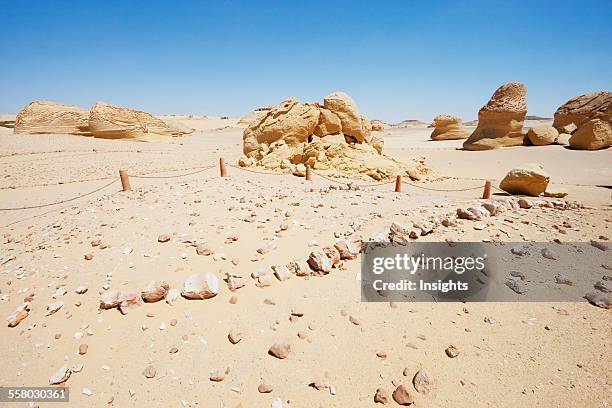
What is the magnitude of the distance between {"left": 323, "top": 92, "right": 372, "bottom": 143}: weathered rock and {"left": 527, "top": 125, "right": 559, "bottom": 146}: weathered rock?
44.6 feet

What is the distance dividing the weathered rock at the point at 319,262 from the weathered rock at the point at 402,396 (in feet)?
4.64

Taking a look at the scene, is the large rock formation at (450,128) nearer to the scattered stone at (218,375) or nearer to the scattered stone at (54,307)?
the scattered stone at (218,375)

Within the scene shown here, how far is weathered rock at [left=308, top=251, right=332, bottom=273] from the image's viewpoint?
3.35 metres

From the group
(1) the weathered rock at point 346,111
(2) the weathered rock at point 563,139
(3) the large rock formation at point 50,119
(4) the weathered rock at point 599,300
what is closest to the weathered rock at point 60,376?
(4) the weathered rock at point 599,300

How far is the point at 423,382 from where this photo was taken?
2.22 m

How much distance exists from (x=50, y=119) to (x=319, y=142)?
A: 741 inches

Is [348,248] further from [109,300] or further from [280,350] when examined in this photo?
[109,300]

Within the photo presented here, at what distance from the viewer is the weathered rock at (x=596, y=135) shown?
15477 mm

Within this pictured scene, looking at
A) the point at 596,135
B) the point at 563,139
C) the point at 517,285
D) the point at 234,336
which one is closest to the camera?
the point at 234,336

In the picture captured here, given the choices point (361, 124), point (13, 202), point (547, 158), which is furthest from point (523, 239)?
point (547, 158)

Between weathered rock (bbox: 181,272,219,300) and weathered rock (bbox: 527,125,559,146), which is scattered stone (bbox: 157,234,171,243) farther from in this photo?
weathered rock (bbox: 527,125,559,146)

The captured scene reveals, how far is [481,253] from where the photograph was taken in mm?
3656

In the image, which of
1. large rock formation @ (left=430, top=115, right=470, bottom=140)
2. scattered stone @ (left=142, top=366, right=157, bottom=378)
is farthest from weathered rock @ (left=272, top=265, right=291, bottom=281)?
large rock formation @ (left=430, top=115, right=470, bottom=140)

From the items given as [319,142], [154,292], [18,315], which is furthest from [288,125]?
[18,315]
